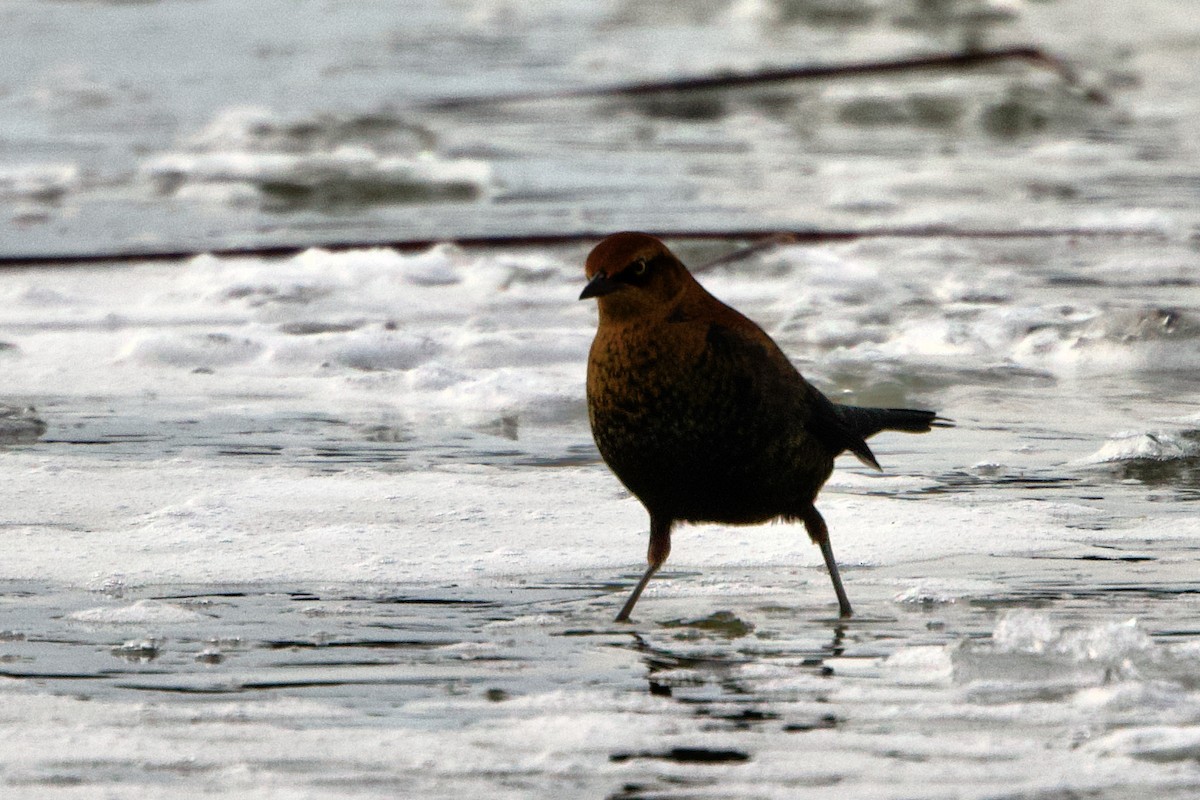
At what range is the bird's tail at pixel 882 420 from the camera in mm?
3930

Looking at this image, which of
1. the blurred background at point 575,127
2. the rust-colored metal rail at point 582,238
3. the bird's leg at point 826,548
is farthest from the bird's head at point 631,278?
the blurred background at point 575,127

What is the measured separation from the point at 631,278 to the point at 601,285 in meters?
0.06

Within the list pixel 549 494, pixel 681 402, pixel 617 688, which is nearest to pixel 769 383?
pixel 681 402

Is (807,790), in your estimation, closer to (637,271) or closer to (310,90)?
(637,271)

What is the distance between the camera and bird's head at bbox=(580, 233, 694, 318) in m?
3.47

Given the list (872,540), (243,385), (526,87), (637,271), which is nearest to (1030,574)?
(872,540)

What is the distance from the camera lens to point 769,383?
3.52m

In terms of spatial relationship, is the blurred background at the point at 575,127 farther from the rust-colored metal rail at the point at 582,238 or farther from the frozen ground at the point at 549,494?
the rust-colored metal rail at the point at 582,238

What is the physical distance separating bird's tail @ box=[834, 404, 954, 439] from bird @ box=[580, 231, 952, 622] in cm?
31

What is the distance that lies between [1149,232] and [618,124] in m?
5.04

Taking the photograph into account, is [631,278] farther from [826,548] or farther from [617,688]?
[617,688]

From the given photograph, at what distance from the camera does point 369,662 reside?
A: 10.2ft

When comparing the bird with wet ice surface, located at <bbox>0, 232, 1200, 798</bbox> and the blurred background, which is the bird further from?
the blurred background

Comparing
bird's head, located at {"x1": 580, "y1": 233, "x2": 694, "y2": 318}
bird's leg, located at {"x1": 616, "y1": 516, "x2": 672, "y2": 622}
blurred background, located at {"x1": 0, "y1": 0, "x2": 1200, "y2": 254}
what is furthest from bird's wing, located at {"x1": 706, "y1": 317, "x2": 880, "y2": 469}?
blurred background, located at {"x1": 0, "y1": 0, "x2": 1200, "y2": 254}
